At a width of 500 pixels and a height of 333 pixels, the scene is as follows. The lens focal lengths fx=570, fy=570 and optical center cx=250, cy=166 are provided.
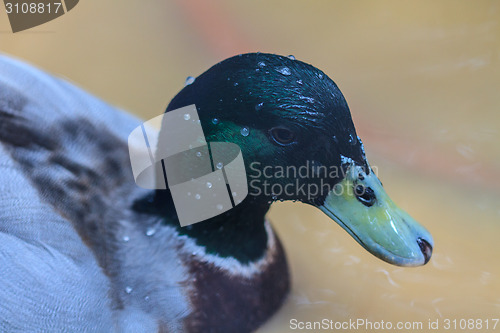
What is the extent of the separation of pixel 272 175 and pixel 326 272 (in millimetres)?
634

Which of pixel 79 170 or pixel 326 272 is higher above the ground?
pixel 79 170

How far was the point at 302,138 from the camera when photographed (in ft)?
3.79

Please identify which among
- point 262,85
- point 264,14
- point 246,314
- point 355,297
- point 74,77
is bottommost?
point 355,297

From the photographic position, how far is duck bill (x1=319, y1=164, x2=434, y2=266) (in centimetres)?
119

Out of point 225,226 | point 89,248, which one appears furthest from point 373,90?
point 89,248

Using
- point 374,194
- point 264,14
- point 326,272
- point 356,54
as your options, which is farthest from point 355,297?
point 264,14

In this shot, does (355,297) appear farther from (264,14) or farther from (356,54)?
(264,14)

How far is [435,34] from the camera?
89.9 inches

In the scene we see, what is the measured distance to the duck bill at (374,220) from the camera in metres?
1.19

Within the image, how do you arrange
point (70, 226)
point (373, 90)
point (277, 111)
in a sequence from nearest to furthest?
point (277, 111) → point (70, 226) → point (373, 90)

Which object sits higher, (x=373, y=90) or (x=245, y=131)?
(x=245, y=131)

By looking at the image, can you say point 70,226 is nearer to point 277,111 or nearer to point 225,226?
point 225,226

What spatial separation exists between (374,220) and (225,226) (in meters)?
0.36

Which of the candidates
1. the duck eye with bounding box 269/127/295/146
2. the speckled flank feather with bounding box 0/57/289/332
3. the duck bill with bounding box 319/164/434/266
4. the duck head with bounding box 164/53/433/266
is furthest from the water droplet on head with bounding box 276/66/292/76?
the speckled flank feather with bounding box 0/57/289/332
